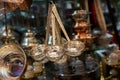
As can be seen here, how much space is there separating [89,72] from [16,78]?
34 centimetres

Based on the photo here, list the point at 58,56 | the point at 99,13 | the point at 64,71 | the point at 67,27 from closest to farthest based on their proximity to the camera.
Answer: the point at 58,56 < the point at 64,71 < the point at 67,27 < the point at 99,13

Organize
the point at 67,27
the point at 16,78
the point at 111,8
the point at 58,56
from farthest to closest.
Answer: the point at 111,8 → the point at 67,27 → the point at 58,56 → the point at 16,78

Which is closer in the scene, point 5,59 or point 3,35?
point 5,59

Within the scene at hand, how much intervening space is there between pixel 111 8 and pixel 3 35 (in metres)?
0.59

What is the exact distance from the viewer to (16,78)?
86cm

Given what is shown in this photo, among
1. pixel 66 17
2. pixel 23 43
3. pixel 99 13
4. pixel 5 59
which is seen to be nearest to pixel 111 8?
pixel 99 13

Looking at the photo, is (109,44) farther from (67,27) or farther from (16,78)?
(16,78)

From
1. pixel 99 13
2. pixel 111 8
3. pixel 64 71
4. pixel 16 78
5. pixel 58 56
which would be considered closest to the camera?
pixel 16 78

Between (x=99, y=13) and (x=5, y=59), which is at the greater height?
(x=99, y=13)

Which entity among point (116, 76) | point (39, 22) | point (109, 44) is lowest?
point (116, 76)

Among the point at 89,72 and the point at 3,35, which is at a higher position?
the point at 3,35

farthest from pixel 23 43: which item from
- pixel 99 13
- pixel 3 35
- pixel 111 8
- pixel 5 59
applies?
pixel 111 8

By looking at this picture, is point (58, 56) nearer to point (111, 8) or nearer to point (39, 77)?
point (39, 77)

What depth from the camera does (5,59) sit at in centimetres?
90
